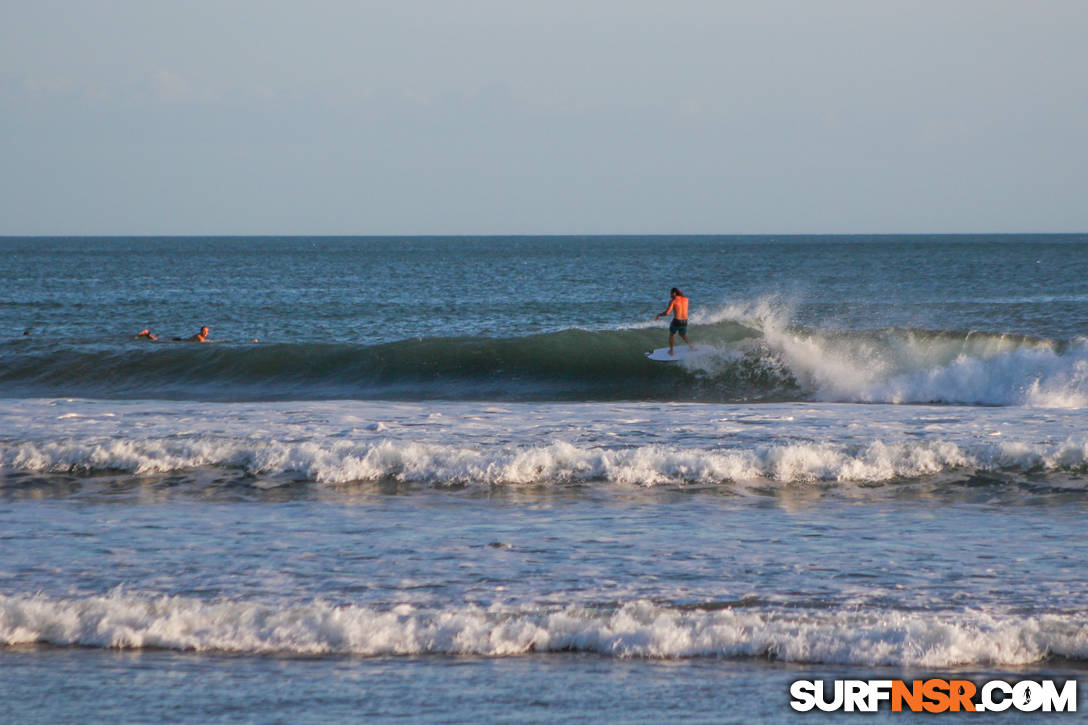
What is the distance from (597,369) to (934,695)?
17760 millimetres

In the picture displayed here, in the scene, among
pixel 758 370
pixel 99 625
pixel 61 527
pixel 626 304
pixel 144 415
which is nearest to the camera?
pixel 99 625

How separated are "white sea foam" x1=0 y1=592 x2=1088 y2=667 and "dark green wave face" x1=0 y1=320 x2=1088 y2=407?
13833 mm

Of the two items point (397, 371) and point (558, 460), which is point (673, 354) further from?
point (558, 460)

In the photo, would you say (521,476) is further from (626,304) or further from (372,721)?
(626,304)

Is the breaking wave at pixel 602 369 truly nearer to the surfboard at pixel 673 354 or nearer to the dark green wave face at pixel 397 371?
the dark green wave face at pixel 397 371

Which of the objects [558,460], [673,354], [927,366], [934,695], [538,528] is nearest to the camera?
[934,695]

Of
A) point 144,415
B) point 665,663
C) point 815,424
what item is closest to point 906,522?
point 665,663

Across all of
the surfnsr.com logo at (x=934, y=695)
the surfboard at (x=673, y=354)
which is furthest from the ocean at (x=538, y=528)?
the surfboard at (x=673, y=354)

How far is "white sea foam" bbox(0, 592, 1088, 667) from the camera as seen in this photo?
6090mm

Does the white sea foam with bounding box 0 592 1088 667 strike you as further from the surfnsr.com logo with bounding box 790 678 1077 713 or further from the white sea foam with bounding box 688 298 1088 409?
the white sea foam with bounding box 688 298 1088 409

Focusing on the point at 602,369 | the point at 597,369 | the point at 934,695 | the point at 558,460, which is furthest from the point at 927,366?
the point at 934,695

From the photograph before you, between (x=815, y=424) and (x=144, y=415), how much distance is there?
1006 cm

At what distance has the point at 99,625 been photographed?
6.51 meters

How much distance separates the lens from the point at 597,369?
76.2ft
